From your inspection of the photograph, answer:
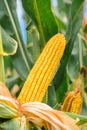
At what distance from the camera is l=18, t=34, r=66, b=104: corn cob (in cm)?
127

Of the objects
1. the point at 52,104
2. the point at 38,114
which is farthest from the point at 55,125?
the point at 52,104

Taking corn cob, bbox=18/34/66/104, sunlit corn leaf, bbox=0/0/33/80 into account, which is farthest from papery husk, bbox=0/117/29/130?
sunlit corn leaf, bbox=0/0/33/80

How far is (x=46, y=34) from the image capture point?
5.67 feet

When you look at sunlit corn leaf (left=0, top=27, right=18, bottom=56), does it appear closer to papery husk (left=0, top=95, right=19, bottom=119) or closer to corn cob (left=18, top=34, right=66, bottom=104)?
corn cob (left=18, top=34, right=66, bottom=104)

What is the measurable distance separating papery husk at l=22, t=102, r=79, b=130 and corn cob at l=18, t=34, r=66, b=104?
97 millimetres

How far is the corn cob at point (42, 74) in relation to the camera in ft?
4.16

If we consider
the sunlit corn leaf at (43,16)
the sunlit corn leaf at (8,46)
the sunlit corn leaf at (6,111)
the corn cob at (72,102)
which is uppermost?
the sunlit corn leaf at (43,16)

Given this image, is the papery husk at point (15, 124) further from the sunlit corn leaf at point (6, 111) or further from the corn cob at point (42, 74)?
the corn cob at point (42, 74)

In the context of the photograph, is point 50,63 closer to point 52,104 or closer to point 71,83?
point 52,104

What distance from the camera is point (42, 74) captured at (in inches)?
51.8

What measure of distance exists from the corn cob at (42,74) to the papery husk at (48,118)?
10 centimetres

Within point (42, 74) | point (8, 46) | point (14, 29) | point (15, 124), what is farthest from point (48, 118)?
point (14, 29)

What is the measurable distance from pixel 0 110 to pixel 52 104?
61 cm

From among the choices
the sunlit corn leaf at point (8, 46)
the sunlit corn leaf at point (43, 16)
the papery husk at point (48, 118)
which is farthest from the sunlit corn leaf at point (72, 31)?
the papery husk at point (48, 118)
